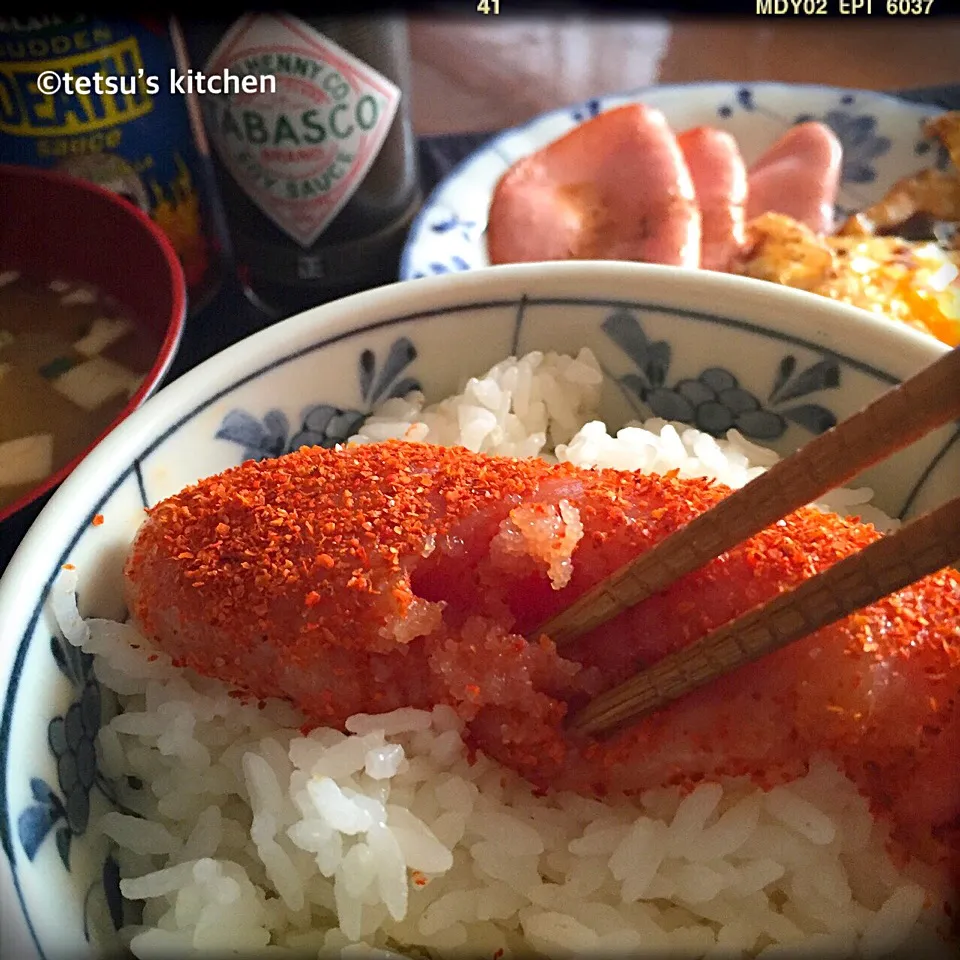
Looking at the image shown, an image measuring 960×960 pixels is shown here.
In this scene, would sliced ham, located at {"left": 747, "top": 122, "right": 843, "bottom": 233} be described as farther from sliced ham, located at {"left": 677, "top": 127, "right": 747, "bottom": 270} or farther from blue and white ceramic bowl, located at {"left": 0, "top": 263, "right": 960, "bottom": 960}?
blue and white ceramic bowl, located at {"left": 0, "top": 263, "right": 960, "bottom": 960}

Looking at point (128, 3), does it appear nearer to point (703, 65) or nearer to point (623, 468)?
point (623, 468)

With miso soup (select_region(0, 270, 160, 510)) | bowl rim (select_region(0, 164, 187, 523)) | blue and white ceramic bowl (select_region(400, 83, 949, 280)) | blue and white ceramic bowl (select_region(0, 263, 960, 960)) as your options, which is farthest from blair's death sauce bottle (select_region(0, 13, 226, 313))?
blue and white ceramic bowl (select_region(0, 263, 960, 960))

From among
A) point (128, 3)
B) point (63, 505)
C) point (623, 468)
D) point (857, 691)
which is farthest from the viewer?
point (128, 3)

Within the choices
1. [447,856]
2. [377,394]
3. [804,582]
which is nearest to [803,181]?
[377,394]

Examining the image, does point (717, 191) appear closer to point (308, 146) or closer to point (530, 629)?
point (308, 146)

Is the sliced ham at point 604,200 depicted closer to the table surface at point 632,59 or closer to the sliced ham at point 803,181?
the sliced ham at point 803,181

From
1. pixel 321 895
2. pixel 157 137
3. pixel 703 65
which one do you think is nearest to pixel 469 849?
pixel 321 895

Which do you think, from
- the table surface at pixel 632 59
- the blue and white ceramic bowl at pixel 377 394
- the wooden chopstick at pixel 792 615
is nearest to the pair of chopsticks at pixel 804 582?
the wooden chopstick at pixel 792 615
